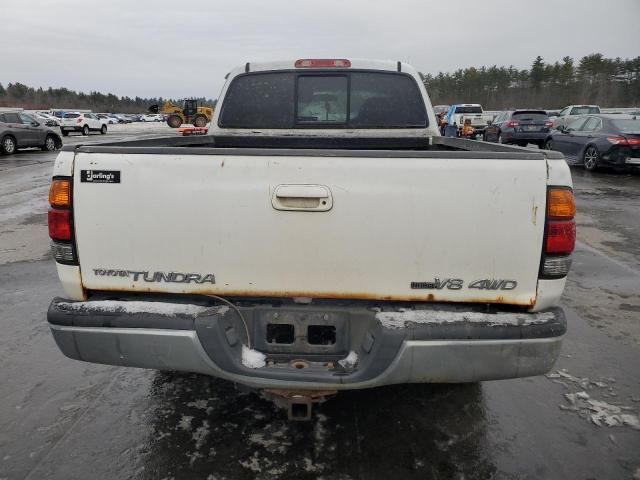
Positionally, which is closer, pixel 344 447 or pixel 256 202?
pixel 256 202

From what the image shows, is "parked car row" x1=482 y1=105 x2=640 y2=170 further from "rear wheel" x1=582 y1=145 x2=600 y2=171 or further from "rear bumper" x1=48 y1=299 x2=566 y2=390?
"rear bumper" x1=48 y1=299 x2=566 y2=390

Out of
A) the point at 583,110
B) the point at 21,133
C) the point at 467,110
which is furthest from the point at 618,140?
the point at 21,133

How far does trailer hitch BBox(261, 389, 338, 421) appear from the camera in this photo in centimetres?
251

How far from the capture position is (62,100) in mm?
126750

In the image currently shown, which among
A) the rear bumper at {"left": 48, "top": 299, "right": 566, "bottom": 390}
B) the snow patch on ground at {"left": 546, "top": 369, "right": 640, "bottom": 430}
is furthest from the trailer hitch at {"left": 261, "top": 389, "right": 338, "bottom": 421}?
the snow patch on ground at {"left": 546, "top": 369, "right": 640, "bottom": 430}

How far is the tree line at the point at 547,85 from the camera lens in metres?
76.2

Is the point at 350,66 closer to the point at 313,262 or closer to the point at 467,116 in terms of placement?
the point at 313,262

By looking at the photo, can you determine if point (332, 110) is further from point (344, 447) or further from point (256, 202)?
point (344, 447)

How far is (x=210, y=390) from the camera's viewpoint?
3.35m

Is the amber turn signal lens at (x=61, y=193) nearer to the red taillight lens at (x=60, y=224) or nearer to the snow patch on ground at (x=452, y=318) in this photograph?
the red taillight lens at (x=60, y=224)

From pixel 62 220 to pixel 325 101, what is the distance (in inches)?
109

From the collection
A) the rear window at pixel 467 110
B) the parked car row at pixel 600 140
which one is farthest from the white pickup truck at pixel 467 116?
the parked car row at pixel 600 140

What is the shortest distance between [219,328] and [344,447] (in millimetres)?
1053

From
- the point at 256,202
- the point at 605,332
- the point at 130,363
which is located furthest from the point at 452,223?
the point at 605,332
